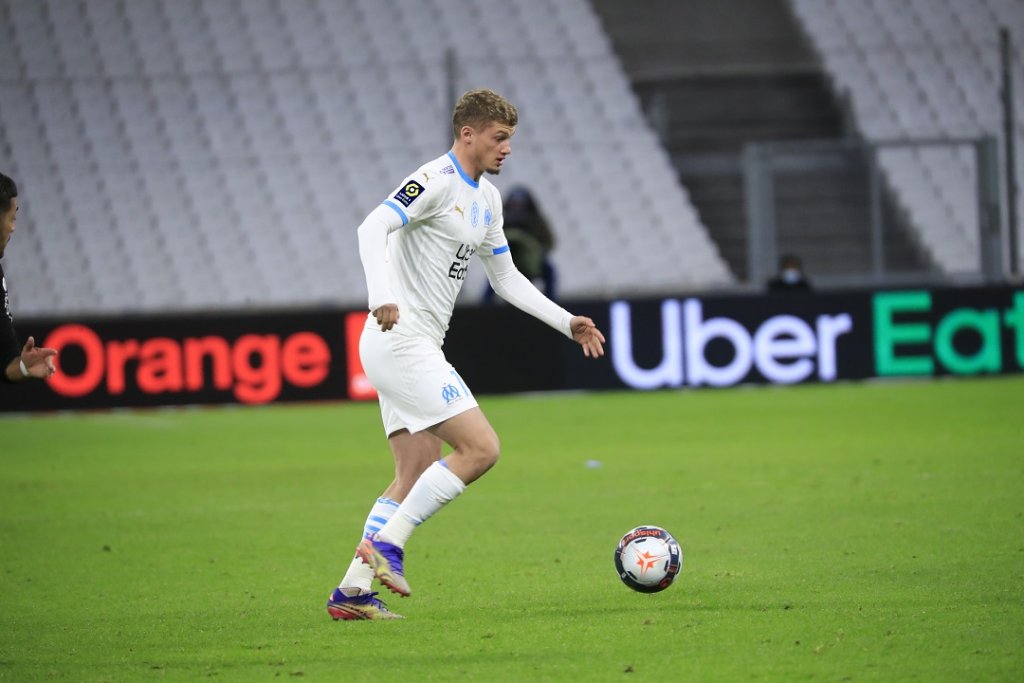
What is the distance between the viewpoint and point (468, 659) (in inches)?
199

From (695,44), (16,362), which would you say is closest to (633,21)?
(695,44)

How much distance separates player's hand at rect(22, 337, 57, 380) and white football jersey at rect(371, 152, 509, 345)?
4.23 ft

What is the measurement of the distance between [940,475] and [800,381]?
318 inches

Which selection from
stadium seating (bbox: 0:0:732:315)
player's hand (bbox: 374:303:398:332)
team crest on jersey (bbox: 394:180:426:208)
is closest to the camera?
player's hand (bbox: 374:303:398:332)

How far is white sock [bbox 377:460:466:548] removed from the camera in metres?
5.77

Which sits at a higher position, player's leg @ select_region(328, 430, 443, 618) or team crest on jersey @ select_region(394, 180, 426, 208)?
team crest on jersey @ select_region(394, 180, 426, 208)

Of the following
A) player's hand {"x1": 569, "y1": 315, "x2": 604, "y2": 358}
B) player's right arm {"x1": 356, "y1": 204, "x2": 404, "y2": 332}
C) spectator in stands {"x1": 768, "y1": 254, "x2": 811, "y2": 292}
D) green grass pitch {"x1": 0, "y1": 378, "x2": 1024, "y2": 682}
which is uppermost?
spectator in stands {"x1": 768, "y1": 254, "x2": 811, "y2": 292}

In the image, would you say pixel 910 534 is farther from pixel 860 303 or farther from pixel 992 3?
pixel 992 3

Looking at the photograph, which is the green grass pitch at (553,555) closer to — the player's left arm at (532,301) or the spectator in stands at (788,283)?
the player's left arm at (532,301)

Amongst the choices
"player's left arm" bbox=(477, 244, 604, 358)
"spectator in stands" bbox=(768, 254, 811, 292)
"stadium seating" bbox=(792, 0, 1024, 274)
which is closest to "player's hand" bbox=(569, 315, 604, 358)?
"player's left arm" bbox=(477, 244, 604, 358)

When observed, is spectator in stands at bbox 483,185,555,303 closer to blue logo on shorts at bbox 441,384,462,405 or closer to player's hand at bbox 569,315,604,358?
player's hand at bbox 569,315,604,358

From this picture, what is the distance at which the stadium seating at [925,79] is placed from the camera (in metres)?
22.9

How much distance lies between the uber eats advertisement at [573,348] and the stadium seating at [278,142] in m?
2.78

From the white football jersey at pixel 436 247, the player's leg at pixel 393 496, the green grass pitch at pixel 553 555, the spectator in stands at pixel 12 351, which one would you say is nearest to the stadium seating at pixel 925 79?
the green grass pitch at pixel 553 555
